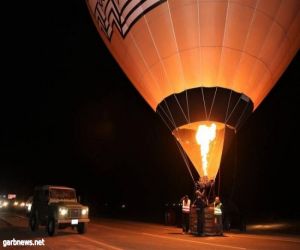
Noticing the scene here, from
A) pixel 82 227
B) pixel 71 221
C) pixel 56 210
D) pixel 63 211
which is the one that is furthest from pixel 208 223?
pixel 56 210

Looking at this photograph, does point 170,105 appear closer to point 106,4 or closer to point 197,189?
point 197,189

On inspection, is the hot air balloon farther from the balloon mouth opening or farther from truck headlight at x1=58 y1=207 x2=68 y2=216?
truck headlight at x1=58 y1=207 x2=68 y2=216

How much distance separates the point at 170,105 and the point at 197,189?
9.85 feet

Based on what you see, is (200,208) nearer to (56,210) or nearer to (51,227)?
(56,210)

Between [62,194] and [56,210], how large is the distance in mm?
1544

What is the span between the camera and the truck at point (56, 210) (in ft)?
52.1

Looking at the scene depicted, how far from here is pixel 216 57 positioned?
1512 cm

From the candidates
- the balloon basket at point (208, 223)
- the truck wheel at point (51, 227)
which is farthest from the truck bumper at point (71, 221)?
the balloon basket at point (208, 223)

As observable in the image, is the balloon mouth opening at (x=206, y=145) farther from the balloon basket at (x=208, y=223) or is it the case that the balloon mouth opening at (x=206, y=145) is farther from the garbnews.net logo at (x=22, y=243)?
the garbnews.net logo at (x=22, y=243)

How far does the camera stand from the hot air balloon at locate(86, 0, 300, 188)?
47.0ft

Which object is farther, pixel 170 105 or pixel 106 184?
pixel 106 184

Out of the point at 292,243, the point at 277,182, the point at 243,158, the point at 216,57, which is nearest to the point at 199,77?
the point at 216,57

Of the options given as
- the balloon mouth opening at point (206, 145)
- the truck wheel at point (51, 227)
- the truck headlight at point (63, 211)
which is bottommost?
the truck wheel at point (51, 227)

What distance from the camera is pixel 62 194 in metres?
17.5
